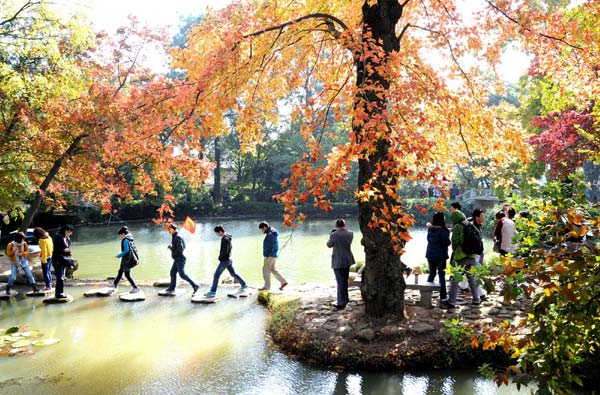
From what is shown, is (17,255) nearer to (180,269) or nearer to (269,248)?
(180,269)

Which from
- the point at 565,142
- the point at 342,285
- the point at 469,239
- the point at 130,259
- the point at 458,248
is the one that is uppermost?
the point at 565,142

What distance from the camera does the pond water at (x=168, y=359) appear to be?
546 centimetres

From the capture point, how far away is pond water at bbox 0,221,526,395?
17.9 ft

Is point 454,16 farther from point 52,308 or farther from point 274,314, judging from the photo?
point 52,308

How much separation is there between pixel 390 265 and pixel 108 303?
573 cm

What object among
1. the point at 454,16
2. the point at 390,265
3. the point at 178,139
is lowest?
the point at 390,265

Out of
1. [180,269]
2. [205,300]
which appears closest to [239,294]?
[205,300]

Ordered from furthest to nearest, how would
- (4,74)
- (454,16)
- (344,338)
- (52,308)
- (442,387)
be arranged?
(4,74) → (52,308) → (454,16) → (344,338) → (442,387)

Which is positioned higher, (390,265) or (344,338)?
(390,265)

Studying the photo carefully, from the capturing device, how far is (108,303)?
916 cm

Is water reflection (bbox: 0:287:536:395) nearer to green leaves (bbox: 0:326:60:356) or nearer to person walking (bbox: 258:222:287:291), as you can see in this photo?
green leaves (bbox: 0:326:60:356)

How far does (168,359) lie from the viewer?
6309 millimetres

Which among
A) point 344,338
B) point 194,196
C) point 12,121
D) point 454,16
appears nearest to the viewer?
point 344,338

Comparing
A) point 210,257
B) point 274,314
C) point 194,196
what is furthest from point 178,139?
point 194,196
